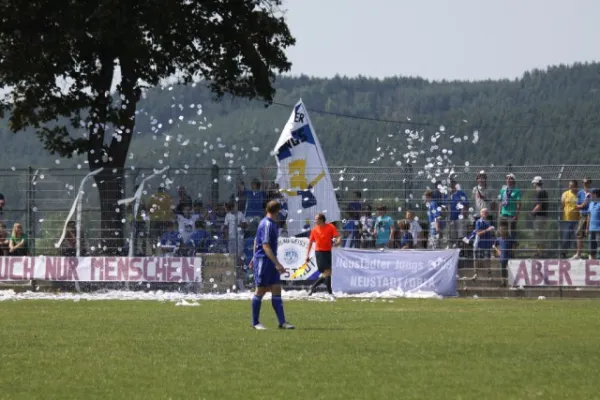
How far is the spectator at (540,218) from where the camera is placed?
3066 cm

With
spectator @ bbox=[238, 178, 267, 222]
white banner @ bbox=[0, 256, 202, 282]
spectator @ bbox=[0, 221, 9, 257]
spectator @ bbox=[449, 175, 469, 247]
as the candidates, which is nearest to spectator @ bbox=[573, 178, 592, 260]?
spectator @ bbox=[449, 175, 469, 247]

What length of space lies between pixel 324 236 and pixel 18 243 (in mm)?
8875

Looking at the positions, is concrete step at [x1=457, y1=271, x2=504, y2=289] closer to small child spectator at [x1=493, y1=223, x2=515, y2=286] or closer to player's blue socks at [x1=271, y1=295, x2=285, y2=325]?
small child spectator at [x1=493, y1=223, x2=515, y2=286]

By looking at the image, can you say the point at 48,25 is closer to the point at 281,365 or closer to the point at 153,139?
the point at 281,365

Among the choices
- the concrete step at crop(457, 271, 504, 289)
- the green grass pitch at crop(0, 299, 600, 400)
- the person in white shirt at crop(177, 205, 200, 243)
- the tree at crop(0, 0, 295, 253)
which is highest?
the tree at crop(0, 0, 295, 253)

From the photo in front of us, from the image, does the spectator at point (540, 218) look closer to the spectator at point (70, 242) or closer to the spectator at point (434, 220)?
the spectator at point (434, 220)

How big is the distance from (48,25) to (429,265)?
46.9ft

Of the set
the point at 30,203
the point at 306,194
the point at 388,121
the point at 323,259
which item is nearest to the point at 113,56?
the point at 30,203

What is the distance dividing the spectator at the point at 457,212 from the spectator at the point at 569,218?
2237 millimetres

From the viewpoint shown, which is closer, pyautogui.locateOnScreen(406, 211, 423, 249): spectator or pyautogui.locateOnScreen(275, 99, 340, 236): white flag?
pyautogui.locateOnScreen(406, 211, 423, 249): spectator

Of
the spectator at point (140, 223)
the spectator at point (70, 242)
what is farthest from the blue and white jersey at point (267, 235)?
the spectator at point (70, 242)

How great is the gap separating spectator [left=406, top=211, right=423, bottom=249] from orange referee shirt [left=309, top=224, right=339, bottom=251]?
8.97 feet

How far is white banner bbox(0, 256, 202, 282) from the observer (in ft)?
105

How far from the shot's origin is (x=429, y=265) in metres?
30.5
